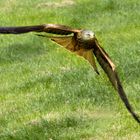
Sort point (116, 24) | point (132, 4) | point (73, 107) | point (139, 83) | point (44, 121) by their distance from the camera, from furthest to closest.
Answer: point (132, 4) → point (116, 24) → point (139, 83) → point (73, 107) → point (44, 121)

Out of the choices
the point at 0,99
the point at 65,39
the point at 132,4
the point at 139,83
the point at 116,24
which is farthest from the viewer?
the point at 132,4

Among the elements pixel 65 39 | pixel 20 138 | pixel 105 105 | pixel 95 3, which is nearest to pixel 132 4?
pixel 95 3

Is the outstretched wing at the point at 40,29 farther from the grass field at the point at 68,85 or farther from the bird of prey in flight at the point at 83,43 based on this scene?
the grass field at the point at 68,85

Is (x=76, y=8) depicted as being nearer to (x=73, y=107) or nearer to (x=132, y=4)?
(x=132, y=4)

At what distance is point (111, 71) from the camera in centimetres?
252

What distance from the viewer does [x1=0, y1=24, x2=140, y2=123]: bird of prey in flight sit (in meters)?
2.41

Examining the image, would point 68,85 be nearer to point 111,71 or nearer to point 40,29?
point 111,71

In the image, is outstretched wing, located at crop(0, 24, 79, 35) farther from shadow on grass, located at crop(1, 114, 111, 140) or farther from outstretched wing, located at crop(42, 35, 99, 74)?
shadow on grass, located at crop(1, 114, 111, 140)

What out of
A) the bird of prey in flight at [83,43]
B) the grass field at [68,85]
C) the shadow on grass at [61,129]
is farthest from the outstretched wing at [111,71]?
the shadow on grass at [61,129]

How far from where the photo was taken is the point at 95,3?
22953mm

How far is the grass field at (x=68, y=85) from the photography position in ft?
28.5

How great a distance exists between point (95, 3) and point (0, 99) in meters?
12.1

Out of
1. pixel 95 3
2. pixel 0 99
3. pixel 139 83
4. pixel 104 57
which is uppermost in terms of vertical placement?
pixel 104 57

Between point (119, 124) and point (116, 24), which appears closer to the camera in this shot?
point (119, 124)
